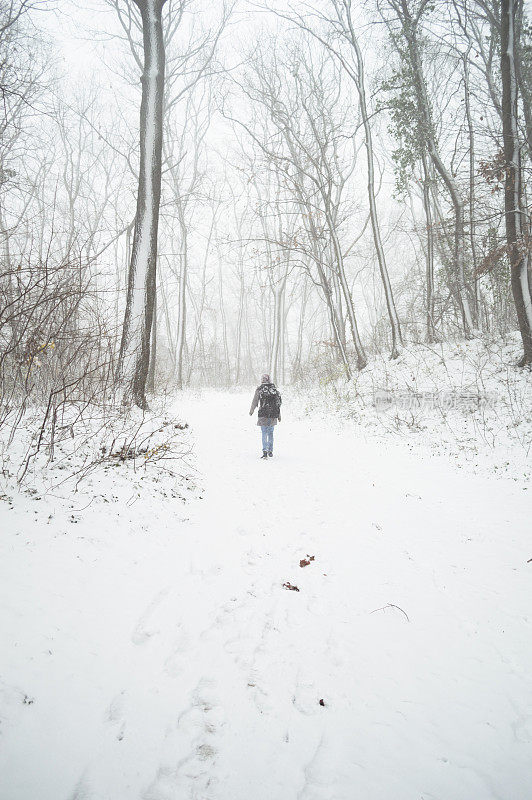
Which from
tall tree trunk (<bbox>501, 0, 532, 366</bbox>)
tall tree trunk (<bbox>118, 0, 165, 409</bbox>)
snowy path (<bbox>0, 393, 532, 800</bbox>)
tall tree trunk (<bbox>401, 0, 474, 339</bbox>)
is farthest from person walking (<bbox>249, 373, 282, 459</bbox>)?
tall tree trunk (<bbox>401, 0, 474, 339</bbox>)

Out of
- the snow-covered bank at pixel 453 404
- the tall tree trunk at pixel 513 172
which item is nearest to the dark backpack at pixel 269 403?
the snow-covered bank at pixel 453 404

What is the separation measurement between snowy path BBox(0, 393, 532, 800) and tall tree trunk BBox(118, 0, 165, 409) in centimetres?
371

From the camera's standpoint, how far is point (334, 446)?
24.6 feet

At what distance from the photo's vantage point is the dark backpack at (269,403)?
7.13 meters

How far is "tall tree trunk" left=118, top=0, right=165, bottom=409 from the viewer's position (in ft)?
21.6

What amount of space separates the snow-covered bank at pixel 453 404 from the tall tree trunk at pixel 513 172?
3.36 feet

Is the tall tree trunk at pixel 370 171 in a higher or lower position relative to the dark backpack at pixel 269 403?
higher

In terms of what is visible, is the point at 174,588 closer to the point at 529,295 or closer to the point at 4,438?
the point at 4,438

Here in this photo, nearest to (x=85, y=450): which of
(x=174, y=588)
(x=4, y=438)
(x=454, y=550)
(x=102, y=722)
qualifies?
(x=4, y=438)

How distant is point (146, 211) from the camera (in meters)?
6.90

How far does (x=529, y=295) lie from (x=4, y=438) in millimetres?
10365

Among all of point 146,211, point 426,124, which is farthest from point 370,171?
point 146,211

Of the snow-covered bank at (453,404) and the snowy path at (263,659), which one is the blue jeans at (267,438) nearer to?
the snow-covered bank at (453,404)

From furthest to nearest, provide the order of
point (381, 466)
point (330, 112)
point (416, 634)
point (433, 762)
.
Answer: point (330, 112)
point (381, 466)
point (416, 634)
point (433, 762)
